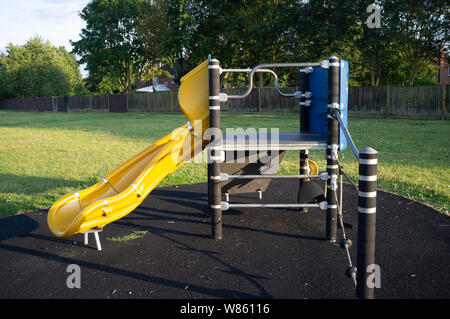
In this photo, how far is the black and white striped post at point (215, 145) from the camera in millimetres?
4102

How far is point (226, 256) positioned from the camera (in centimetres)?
388

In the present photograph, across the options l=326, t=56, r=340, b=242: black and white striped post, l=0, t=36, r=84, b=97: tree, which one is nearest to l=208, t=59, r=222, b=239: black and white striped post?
l=326, t=56, r=340, b=242: black and white striped post

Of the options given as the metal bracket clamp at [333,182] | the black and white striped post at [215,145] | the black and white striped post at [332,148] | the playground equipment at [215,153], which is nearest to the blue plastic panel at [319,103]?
the playground equipment at [215,153]

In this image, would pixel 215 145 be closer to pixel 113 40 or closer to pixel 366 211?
pixel 366 211

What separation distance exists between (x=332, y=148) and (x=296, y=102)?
21635 mm

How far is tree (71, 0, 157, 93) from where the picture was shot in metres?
41.6

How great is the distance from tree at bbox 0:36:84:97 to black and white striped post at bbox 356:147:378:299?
196 ft

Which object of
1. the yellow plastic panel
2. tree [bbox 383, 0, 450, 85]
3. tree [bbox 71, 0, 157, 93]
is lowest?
the yellow plastic panel

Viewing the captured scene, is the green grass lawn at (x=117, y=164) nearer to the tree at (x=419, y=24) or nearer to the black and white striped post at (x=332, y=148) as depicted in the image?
the black and white striped post at (x=332, y=148)

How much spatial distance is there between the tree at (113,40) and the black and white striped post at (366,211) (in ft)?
134

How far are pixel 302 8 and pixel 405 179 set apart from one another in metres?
20.2

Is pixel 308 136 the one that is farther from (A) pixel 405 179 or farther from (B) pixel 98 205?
(A) pixel 405 179

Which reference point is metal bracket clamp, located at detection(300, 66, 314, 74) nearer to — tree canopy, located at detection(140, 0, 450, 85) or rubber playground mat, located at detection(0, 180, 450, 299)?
rubber playground mat, located at detection(0, 180, 450, 299)
